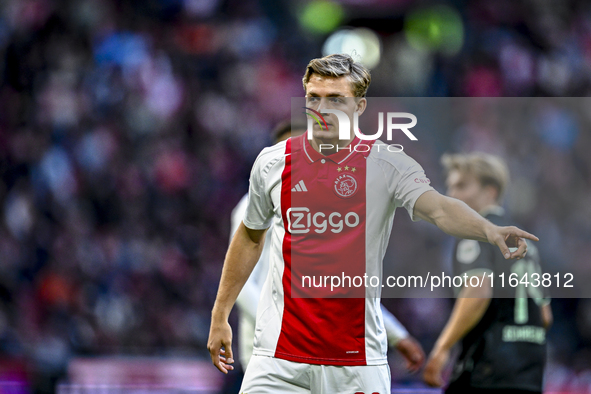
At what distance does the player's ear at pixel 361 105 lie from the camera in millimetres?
2490

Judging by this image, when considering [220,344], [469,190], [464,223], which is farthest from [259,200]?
[469,190]

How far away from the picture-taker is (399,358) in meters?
5.91

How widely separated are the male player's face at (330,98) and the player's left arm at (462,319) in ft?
4.30

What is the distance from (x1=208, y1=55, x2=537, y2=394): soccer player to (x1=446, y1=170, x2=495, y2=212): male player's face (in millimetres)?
1255

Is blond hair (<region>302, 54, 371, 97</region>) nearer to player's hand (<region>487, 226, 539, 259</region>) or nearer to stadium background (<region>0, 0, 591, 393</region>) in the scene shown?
player's hand (<region>487, 226, 539, 259</region>)

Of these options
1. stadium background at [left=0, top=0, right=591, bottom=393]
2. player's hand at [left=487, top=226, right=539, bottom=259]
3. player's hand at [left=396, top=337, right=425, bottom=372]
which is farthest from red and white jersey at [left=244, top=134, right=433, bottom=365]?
stadium background at [left=0, top=0, right=591, bottom=393]

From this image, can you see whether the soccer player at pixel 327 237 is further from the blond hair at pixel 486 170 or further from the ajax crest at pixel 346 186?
the blond hair at pixel 486 170

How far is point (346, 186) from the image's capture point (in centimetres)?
242

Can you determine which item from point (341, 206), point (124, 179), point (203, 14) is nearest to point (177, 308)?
point (124, 179)

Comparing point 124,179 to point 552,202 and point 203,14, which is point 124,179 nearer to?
point 203,14

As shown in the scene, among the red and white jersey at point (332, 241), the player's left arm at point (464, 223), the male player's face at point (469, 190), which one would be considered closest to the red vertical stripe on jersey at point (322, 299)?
the red and white jersey at point (332, 241)

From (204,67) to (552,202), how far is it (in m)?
5.25

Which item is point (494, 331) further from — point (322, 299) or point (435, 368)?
point (322, 299)

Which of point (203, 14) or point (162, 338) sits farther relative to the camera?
point (203, 14)
